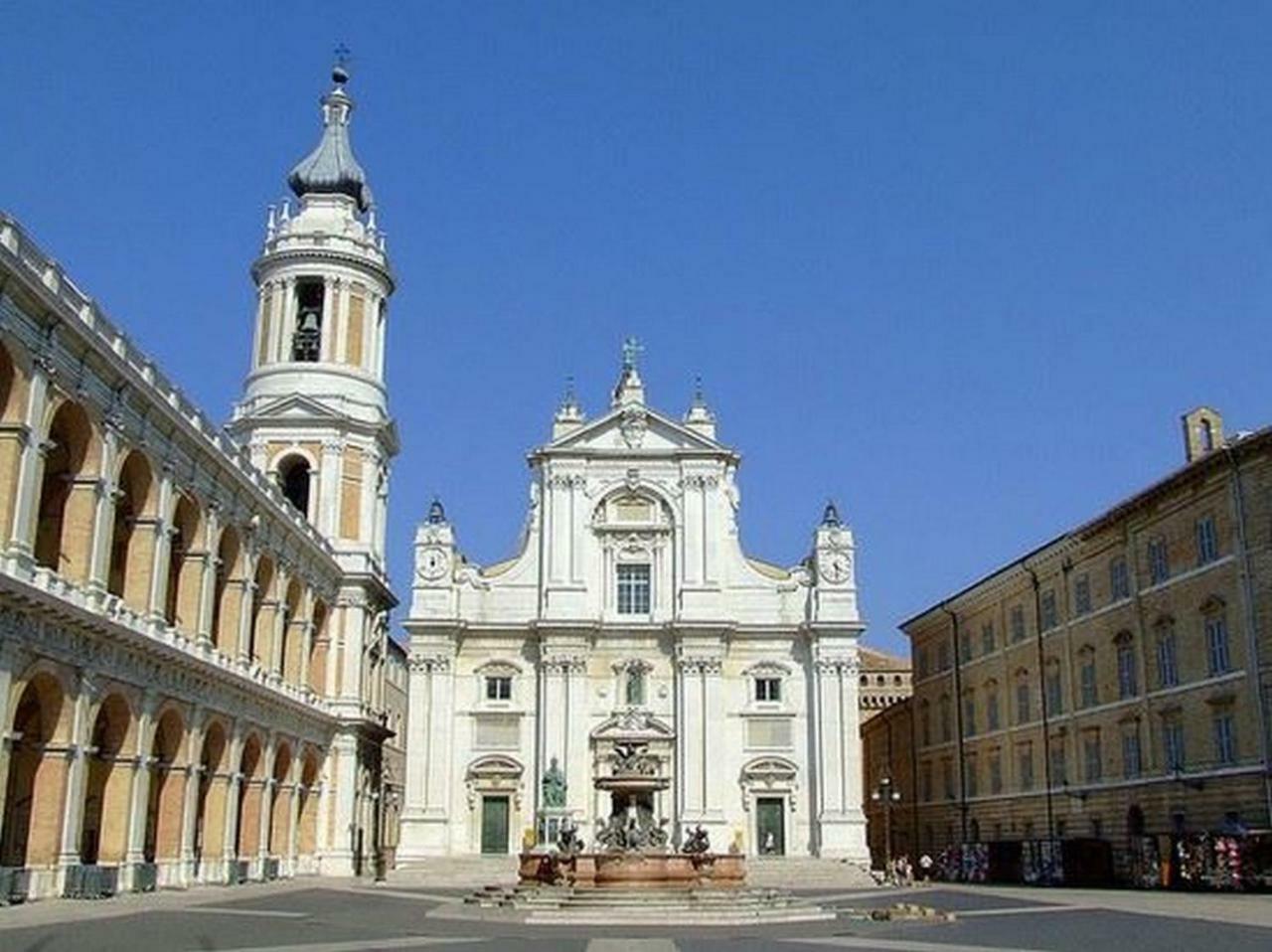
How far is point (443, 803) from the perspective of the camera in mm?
62031

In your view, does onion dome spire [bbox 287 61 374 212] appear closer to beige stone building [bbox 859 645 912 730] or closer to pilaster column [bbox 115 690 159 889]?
pilaster column [bbox 115 690 159 889]

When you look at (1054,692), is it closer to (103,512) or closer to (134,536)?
(134,536)

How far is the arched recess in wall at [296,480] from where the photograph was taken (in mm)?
62000

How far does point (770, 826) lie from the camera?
62.7 m

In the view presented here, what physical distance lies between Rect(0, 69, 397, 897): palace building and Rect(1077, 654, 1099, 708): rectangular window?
29.8m

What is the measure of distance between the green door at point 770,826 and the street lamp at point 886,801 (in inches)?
182

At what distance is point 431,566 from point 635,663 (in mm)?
10394

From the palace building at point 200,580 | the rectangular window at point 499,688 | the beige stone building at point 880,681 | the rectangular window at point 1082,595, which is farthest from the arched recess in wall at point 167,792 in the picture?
the beige stone building at point 880,681

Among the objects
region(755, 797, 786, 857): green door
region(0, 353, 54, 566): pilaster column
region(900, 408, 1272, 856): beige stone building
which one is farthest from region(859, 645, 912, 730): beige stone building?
region(0, 353, 54, 566): pilaster column

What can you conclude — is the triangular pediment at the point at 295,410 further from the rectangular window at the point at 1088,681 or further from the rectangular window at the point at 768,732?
the rectangular window at the point at 1088,681

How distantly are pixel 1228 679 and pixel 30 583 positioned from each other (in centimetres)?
3354

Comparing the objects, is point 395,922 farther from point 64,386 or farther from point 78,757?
point 64,386

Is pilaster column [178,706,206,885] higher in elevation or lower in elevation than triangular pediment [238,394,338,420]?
lower

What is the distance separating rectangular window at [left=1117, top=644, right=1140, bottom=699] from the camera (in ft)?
163
